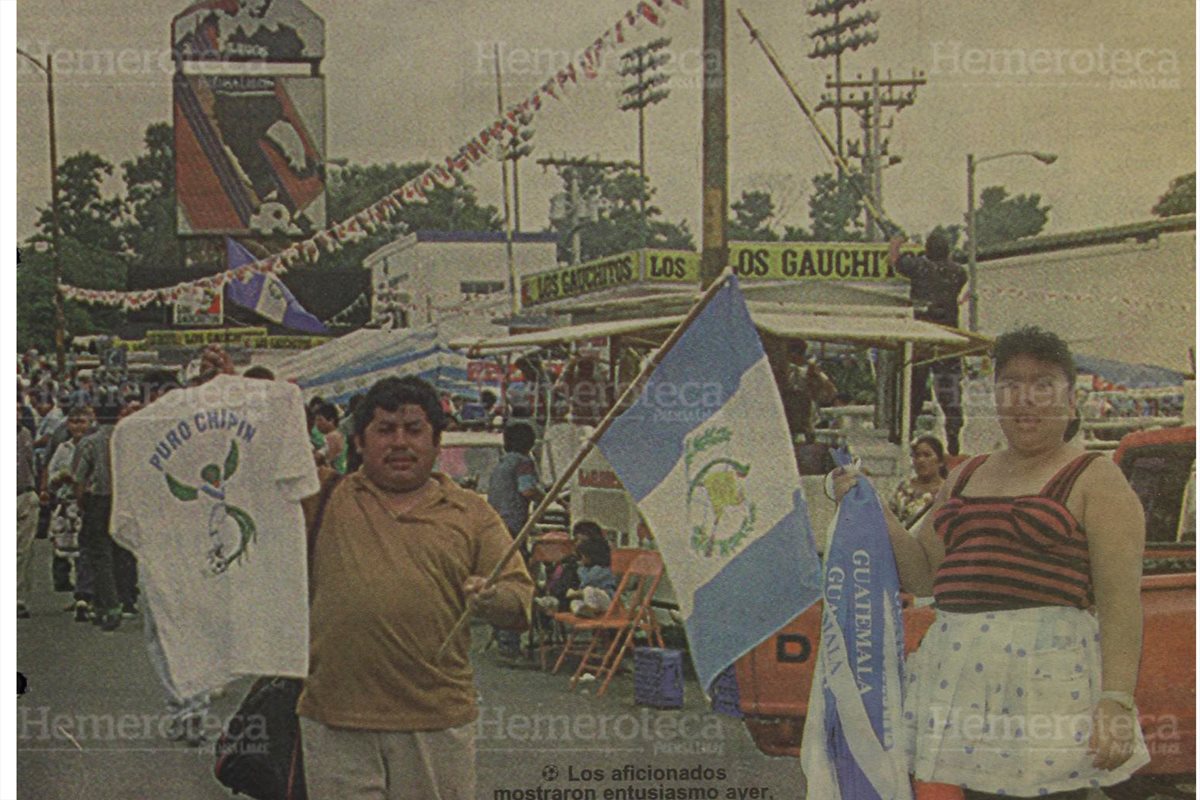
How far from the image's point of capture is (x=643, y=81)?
4738 mm

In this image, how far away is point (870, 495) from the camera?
455 centimetres

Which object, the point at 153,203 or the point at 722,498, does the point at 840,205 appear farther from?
the point at 153,203

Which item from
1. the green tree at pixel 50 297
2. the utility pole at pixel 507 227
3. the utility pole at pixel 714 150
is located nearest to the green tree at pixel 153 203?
the green tree at pixel 50 297

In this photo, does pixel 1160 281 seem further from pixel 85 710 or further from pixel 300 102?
pixel 85 710

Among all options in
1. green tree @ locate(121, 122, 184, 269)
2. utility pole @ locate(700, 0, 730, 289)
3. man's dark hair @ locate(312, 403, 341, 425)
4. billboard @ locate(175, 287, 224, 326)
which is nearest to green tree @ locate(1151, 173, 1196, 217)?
utility pole @ locate(700, 0, 730, 289)

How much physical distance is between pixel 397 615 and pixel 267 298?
114 centimetres

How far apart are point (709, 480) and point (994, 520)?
3.00ft

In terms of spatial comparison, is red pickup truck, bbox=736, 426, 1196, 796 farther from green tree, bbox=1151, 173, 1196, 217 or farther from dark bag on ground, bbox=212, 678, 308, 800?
dark bag on ground, bbox=212, 678, 308, 800

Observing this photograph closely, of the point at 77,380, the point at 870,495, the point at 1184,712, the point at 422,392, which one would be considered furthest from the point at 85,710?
the point at 1184,712

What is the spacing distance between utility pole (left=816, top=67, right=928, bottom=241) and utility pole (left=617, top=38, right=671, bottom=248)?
54cm

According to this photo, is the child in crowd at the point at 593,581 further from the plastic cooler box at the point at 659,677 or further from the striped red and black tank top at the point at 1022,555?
the striped red and black tank top at the point at 1022,555

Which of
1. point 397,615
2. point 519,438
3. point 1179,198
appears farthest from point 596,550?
point 1179,198

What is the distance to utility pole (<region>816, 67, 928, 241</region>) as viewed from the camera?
481cm

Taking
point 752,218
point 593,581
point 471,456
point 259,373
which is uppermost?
point 752,218
